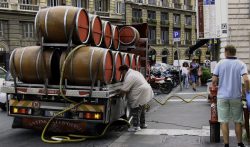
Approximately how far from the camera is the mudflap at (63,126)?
9.85 m

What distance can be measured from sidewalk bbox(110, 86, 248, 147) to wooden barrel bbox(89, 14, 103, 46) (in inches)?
90.6

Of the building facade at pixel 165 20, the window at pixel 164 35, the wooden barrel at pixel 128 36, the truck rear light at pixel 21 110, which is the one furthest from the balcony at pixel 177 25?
the truck rear light at pixel 21 110

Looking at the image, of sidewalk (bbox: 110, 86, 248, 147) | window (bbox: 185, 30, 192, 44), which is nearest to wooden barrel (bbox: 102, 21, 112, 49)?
sidewalk (bbox: 110, 86, 248, 147)

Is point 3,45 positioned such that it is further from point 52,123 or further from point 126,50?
point 52,123

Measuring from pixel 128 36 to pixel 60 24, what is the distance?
495 centimetres

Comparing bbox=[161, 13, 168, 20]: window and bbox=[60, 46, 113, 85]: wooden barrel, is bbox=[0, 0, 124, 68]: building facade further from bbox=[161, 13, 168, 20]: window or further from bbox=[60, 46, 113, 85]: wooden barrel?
bbox=[60, 46, 113, 85]: wooden barrel

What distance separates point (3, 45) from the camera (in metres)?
46.0

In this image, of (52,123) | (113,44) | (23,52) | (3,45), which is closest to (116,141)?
(52,123)

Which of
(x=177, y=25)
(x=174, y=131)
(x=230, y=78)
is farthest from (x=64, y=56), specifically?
(x=177, y=25)

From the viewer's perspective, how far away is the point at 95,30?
1087cm

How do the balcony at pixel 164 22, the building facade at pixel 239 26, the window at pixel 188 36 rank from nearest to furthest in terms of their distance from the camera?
the building facade at pixel 239 26
the balcony at pixel 164 22
the window at pixel 188 36

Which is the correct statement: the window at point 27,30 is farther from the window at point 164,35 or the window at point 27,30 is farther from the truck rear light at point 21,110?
the truck rear light at point 21,110

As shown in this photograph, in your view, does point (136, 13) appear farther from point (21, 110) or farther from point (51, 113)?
point (51, 113)

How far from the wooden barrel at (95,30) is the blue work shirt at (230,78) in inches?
141
